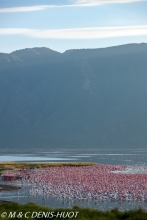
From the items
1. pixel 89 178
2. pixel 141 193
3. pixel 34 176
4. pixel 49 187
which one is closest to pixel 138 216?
pixel 141 193

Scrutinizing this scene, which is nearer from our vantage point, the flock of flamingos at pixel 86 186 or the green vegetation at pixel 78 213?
the green vegetation at pixel 78 213

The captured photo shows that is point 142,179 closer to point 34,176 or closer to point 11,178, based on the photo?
point 34,176

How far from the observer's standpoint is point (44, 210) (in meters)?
26.7

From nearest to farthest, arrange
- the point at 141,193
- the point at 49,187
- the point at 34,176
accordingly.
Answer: the point at 141,193, the point at 49,187, the point at 34,176

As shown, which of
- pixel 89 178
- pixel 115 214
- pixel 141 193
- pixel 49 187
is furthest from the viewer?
pixel 89 178

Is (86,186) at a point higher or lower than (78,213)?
lower

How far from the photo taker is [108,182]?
159 ft

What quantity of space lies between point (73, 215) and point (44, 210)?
1776 mm

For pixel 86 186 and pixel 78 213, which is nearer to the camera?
pixel 78 213

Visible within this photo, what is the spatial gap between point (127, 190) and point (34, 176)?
1367 centimetres

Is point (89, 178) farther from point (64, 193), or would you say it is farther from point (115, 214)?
point (115, 214)

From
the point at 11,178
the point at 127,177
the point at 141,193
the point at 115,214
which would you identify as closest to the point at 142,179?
the point at 127,177

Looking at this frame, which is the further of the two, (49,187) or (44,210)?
(49,187)

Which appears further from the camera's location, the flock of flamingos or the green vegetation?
the flock of flamingos
